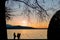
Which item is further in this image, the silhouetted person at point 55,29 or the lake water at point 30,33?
the lake water at point 30,33

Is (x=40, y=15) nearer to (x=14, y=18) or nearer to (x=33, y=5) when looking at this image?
(x=33, y=5)

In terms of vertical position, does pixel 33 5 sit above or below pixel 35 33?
above

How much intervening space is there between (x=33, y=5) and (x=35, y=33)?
368mm

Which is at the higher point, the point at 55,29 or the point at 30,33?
the point at 55,29

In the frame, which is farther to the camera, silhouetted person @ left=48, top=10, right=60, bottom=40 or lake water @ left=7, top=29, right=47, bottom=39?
Answer: lake water @ left=7, top=29, right=47, bottom=39

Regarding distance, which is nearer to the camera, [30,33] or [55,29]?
[55,29]

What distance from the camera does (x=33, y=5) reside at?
2.23 meters

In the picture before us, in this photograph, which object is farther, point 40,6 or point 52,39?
point 40,6

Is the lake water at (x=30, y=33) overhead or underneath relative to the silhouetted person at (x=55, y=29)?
underneath

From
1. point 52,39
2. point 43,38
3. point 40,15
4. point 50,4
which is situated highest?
point 50,4

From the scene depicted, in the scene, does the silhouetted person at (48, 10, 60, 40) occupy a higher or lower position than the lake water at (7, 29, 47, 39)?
higher
